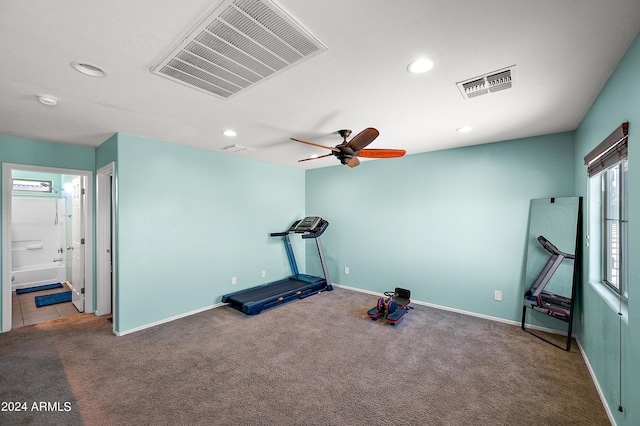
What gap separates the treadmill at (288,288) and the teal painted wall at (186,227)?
22 cm

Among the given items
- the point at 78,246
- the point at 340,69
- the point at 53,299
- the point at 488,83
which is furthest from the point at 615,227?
the point at 53,299

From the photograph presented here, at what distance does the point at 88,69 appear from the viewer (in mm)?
1870

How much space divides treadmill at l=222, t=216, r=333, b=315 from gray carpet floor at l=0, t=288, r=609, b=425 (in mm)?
461

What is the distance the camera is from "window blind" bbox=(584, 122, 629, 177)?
5.60 feet

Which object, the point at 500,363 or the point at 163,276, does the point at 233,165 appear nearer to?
the point at 163,276

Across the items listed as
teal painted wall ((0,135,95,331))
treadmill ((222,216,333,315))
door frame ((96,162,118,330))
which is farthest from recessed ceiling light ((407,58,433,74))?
teal painted wall ((0,135,95,331))

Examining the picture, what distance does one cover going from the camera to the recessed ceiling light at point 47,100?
7.48 feet

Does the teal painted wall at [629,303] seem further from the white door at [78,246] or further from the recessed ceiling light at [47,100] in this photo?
the white door at [78,246]

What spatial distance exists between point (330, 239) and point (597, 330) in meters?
3.97

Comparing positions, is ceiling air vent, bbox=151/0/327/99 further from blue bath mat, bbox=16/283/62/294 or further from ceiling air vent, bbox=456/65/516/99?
blue bath mat, bbox=16/283/62/294

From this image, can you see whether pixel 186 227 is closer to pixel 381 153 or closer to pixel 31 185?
pixel 381 153

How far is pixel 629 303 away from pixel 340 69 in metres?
2.35

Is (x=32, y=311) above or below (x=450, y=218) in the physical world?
below

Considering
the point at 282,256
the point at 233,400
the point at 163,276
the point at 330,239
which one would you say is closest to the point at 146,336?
the point at 163,276
